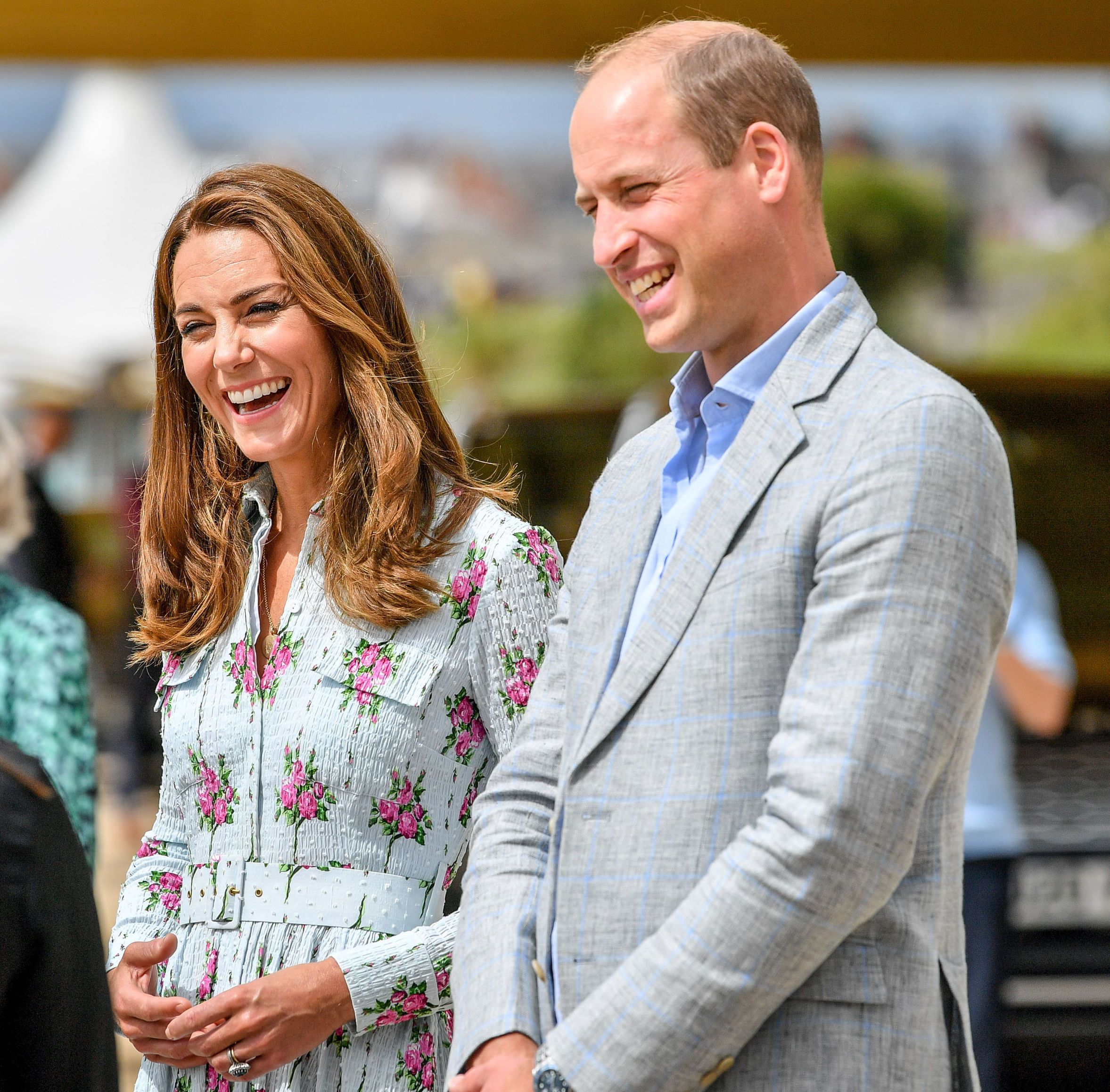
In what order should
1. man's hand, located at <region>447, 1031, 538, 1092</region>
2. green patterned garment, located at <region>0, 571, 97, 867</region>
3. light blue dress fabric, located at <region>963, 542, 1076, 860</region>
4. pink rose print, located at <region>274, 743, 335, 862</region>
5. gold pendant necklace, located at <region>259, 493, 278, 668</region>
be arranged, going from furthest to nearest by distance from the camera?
light blue dress fabric, located at <region>963, 542, 1076, 860</region> → green patterned garment, located at <region>0, 571, 97, 867</region> → gold pendant necklace, located at <region>259, 493, 278, 668</region> → pink rose print, located at <region>274, 743, 335, 862</region> → man's hand, located at <region>447, 1031, 538, 1092</region>

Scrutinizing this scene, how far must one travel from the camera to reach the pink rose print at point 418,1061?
1.86 m

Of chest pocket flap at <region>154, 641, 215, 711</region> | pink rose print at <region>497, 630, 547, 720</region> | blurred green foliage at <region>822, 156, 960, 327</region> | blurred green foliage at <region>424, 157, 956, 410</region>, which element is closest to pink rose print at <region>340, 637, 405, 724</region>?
pink rose print at <region>497, 630, 547, 720</region>

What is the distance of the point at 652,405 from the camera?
5.25m

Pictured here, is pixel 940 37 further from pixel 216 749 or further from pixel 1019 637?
pixel 216 749

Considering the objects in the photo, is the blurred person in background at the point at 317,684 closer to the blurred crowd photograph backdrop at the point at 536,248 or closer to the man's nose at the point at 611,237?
the blurred crowd photograph backdrop at the point at 536,248

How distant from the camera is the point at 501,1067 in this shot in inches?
57.9

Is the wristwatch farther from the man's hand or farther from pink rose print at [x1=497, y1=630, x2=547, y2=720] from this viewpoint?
pink rose print at [x1=497, y1=630, x2=547, y2=720]

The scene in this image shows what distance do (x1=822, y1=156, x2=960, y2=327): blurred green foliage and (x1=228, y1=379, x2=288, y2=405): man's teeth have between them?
9781 millimetres

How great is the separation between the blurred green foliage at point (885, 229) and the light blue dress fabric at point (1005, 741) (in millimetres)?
7938

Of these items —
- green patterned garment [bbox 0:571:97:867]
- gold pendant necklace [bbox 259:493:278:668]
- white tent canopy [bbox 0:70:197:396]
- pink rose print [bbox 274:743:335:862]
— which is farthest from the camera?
white tent canopy [bbox 0:70:197:396]

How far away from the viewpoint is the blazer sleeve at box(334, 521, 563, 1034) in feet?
5.95

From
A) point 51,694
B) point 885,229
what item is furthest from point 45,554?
point 885,229

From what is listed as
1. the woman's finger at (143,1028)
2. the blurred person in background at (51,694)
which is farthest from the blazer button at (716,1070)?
the blurred person in background at (51,694)

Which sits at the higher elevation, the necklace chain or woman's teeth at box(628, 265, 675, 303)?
woman's teeth at box(628, 265, 675, 303)
